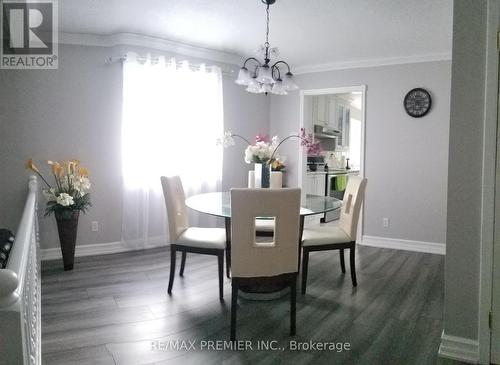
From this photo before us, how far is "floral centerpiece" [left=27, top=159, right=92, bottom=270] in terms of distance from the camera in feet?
11.3

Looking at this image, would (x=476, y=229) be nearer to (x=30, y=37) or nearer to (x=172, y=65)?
(x=172, y=65)

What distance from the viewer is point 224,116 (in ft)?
16.1

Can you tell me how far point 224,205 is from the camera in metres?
2.84

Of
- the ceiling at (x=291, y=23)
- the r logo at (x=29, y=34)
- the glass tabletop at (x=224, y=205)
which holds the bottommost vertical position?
the glass tabletop at (x=224, y=205)

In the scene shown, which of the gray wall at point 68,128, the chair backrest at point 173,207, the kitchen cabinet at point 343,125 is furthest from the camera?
the kitchen cabinet at point 343,125

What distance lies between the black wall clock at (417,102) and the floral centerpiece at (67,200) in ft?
12.8

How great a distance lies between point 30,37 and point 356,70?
3.92 metres

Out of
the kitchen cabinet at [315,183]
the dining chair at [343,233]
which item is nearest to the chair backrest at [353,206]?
the dining chair at [343,233]

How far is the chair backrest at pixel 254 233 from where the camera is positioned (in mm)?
2121

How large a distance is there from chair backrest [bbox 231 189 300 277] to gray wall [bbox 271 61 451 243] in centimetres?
282

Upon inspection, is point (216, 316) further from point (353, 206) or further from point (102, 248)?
point (102, 248)

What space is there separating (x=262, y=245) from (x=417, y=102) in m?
3.28

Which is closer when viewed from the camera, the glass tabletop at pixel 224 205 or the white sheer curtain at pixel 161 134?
the glass tabletop at pixel 224 205

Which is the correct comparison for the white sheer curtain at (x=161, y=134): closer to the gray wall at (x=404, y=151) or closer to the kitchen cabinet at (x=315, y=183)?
the kitchen cabinet at (x=315, y=183)
